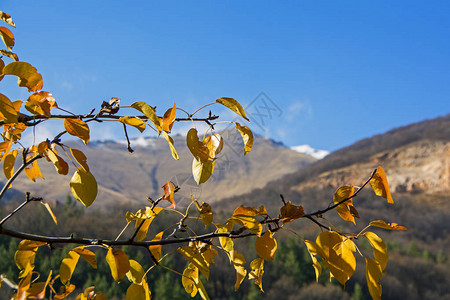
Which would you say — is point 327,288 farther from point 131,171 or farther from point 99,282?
point 131,171

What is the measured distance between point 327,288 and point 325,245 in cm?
1405

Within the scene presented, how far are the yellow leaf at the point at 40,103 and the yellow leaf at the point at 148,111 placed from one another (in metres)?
0.12

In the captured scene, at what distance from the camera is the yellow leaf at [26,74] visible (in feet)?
1.75

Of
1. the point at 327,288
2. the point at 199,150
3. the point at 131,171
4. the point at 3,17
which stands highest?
the point at 131,171

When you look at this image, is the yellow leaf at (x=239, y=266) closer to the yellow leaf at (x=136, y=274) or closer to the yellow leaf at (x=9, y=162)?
the yellow leaf at (x=136, y=274)

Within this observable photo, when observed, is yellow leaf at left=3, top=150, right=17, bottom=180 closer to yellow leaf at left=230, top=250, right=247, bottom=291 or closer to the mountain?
yellow leaf at left=230, top=250, right=247, bottom=291

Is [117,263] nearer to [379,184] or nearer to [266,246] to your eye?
[266,246]

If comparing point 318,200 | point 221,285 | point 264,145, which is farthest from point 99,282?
point 264,145

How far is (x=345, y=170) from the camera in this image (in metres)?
32.7

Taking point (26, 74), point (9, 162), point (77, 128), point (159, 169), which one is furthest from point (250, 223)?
point (159, 169)

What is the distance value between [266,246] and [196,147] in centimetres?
17

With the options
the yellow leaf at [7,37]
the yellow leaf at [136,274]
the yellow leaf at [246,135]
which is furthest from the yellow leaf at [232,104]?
the yellow leaf at [7,37]

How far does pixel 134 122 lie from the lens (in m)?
0.57

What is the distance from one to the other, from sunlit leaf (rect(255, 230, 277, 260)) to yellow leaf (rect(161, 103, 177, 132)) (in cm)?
20
